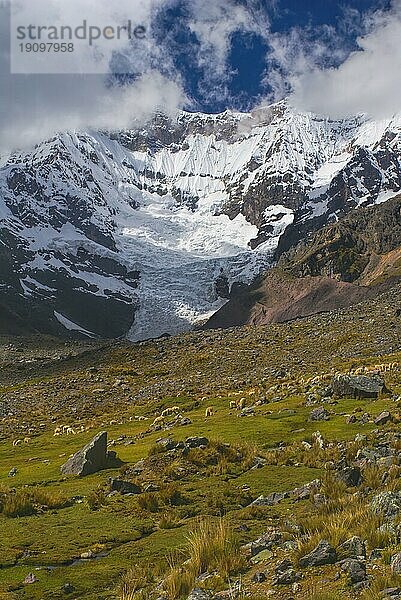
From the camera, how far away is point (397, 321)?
59812 millimetres

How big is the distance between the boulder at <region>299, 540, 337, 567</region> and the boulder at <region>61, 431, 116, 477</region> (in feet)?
36.0

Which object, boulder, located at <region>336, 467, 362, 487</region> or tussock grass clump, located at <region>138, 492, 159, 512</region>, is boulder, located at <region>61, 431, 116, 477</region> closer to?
tussock grass clump, located at <region>138, 492, 159, 512</region>

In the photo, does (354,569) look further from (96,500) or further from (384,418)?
(384,418)

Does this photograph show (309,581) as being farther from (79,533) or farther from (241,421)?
(241,421)

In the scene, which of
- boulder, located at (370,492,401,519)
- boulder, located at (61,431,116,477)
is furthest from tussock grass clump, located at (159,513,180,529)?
boulder, located at (61,431,116,477)

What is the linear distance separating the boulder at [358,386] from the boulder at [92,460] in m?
12.3

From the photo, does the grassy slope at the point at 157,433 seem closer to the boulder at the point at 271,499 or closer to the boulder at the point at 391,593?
the boulder at the point at 271,499

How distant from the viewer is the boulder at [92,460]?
18.4 meters

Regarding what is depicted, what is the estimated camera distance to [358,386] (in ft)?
88.7

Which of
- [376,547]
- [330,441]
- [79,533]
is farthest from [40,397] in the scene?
[376,547]

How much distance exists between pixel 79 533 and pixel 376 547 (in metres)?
6.05

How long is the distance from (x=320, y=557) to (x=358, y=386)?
19.3 m

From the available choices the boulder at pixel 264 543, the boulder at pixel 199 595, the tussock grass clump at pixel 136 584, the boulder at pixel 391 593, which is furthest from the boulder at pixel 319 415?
the boulder at pixel 391 593

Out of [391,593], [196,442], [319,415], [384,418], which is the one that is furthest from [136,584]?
[319,415]
